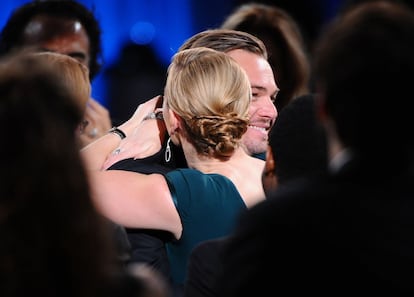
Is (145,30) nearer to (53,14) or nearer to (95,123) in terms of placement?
(53,14)

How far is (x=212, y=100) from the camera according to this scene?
235cm

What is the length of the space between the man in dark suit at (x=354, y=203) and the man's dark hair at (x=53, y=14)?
8.42ft

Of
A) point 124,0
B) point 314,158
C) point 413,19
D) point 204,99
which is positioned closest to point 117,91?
point 124,0

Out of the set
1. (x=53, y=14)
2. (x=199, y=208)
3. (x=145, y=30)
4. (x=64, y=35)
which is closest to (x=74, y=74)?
(x=199, y=208)

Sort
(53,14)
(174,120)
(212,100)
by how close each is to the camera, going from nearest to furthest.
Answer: (212,100), (174,120), (53,14)

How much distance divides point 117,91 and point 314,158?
330 cm

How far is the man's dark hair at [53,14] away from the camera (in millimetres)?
3824

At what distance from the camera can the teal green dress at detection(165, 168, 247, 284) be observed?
2.26 m

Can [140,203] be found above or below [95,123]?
above

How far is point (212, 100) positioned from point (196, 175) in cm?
20

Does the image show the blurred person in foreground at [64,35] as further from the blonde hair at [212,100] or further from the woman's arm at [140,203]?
the woman's arm at [140,203]

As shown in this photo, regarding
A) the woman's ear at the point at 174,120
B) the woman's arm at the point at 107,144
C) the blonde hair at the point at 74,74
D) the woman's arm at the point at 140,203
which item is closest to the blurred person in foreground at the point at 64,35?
the woman's arm at the point at 107,144

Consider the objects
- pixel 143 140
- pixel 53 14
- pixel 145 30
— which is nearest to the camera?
pixel 143 140

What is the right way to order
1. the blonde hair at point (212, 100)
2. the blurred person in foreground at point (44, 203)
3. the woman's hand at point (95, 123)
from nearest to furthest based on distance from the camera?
the blurred person in foreground at point (44, 203) < the blonde hair at point (212, 100) < the woman's hand at point (95, 123)
